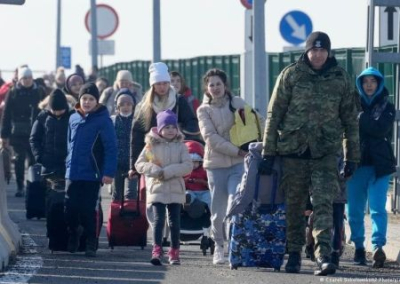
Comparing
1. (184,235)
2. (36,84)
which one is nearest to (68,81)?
(36,84)

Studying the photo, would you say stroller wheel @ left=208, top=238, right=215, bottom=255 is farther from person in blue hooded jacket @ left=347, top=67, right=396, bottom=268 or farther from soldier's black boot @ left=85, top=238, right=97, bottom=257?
person in blue hooded jacket @ left=347, top=67, right=396, bottom=268

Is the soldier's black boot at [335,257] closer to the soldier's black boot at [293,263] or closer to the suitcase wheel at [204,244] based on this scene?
the soldier's black boot at [293,263]

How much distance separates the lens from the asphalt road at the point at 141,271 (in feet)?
49.4

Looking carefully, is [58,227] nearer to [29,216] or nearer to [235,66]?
[29,216]

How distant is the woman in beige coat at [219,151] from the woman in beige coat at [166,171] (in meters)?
0.29

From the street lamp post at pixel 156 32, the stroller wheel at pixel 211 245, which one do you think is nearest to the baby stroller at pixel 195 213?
the stroller wheel at pixel 211 245

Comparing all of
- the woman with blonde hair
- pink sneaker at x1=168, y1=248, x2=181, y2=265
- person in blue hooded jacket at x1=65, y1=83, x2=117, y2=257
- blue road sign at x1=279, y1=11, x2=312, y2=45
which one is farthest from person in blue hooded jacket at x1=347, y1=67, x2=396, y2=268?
blue road sign at x1=279, y1=11, x2=312, y2=45

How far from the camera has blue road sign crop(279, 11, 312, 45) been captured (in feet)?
94.5

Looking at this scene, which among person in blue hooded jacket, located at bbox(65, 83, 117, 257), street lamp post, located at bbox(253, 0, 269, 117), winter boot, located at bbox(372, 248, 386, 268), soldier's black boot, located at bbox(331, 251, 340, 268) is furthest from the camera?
street lamp post, located at bbox(253, 0, 269, 117)

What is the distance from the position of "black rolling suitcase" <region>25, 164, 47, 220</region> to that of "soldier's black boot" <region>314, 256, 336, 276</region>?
6.79 meters

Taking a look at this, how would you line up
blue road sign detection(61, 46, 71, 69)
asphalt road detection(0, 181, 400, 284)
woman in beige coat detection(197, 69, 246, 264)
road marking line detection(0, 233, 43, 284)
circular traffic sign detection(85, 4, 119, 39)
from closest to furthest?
1. road marking line detection(0, 233, 43, 284)
2. asphalt road detection(0, 181, 400, 284)
3. woman in beige coat detection(197, 69, 246, 264)
4. circular traffic sign detection(85, 4, 119, 39)
5. blue road sign detection(61, 46, 71, 69)

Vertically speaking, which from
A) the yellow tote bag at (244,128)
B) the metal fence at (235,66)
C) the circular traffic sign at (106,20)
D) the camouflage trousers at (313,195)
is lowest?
the camouflage trousers at (313,195)

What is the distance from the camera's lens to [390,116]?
16.9m

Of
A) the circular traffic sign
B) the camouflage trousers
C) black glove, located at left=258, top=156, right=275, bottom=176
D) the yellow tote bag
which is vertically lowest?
the camouflage trousers
